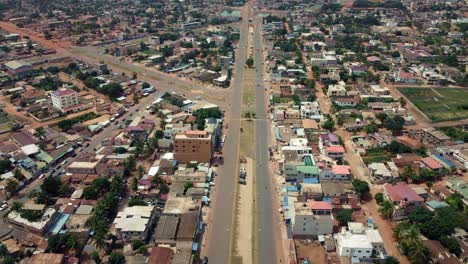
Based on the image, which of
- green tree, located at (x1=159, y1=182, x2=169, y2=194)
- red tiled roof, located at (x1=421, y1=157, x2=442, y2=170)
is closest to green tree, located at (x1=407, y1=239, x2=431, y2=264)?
red tiled roof, located at (x1=421, y1=157, x2=442, y2=170)

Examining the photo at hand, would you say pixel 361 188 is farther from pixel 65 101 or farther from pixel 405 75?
pixel 65 101

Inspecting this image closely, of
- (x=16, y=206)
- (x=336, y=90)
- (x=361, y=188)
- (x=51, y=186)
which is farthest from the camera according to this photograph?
(x=336, y=90)

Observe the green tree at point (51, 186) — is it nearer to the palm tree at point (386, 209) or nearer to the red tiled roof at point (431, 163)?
the palm tree at point (386, 209)

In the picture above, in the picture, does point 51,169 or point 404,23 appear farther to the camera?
point 404,23

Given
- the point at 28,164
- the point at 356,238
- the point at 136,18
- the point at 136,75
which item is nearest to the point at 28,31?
the point at 136,18

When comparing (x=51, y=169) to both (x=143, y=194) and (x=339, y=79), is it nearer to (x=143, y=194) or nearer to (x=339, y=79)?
(x=143, y=194)

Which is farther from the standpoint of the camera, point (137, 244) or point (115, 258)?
point (137, 244)

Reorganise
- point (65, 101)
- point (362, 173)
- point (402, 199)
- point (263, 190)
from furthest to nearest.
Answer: point (65, 101), point (362, 173), point (263, 190), point (402, 199)

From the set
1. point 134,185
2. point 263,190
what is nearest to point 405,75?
point 263,190
